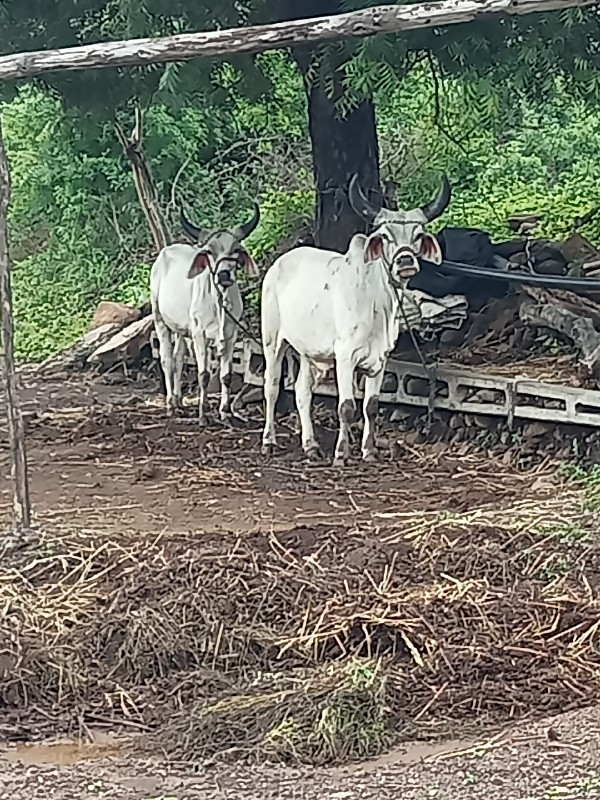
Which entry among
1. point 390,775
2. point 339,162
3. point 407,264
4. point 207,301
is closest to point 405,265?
point 407,264

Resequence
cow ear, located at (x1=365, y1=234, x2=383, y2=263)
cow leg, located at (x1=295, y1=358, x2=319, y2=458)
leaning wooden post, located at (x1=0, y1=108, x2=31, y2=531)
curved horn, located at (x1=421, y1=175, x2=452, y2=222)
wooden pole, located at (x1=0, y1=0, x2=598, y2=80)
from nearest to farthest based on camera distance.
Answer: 1. wooden pole, located at (x1=0, y1=0, x2=598, y2=80)
2. leaning wooden post, located at (x1=0, y1=108, x2=31, y2=531)
3. cow ear, located at (x1=365, y1=234, x2=383, y2=263)
4. cow leg, located at (x1=295, y1=358, x2=319, y2=458)
5. curved horn, located at (x1=421, y1=175, x2=452, y2=222)

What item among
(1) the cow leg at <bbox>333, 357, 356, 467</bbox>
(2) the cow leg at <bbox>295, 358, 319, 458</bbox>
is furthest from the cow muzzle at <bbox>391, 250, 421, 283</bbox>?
(2) the cow leg at <bbox>295, 358, 319, 458</bbox>

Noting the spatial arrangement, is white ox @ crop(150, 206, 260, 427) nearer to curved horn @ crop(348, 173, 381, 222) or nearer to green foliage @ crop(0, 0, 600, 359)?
curved horn @ crop(348, 173, 381, 222)

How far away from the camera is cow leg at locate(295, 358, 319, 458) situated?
10.2 meters

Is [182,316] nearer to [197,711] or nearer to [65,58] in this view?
[65,58]

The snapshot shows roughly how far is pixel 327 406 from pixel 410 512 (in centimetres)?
314

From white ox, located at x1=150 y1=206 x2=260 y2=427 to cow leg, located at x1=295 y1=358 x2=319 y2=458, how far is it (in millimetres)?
1277

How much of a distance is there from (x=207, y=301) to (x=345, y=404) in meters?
2.12

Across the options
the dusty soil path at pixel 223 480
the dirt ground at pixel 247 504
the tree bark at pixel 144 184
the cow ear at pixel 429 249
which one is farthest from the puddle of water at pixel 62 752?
the tree bark at pixel 144 184

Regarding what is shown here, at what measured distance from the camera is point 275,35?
6.92m

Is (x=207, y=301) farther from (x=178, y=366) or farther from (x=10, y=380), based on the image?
(x=10, y=380)

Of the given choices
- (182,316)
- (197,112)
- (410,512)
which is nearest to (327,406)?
(182,316)

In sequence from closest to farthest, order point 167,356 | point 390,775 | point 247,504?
point 390,775 → point 247,504 → point 167,356

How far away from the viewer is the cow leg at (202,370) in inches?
449
